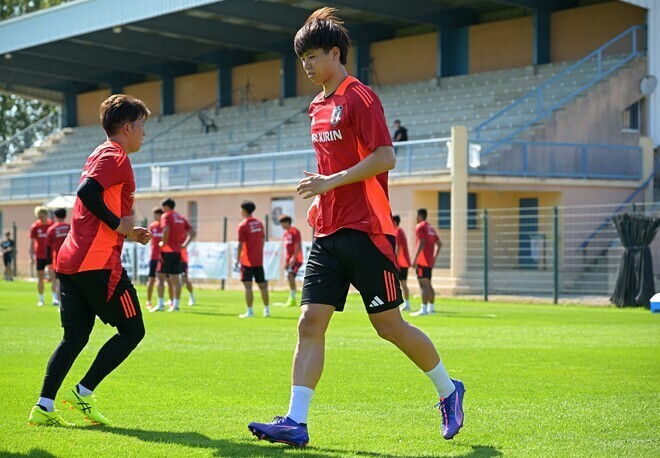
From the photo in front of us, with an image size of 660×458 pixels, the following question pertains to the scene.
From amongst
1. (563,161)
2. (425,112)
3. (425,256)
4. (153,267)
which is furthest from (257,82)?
(425,256)

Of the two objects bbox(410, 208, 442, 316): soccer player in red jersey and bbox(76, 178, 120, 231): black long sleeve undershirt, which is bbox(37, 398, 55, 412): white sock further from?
bbox(410, 208, 442, 316): soccer player in red jersey

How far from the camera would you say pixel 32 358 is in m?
12.0

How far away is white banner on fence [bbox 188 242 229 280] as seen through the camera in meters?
35.0

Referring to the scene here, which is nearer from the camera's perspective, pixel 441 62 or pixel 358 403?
pixel 358 403

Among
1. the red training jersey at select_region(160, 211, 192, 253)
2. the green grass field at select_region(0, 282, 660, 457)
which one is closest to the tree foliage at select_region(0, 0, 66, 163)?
the red training jersey at select_region(160, 211, 192, 253)

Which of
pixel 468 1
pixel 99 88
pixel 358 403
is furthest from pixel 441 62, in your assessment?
pixel 358 403

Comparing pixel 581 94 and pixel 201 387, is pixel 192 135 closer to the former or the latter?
pixel 581 94

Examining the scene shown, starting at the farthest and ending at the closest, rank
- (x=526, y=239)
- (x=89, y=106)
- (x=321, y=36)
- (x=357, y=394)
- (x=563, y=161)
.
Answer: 1. (x=89, y=106)
2. (x=563, y=161)
3. (x=526, y=239)
4. (x=357, y=394)
5. (x=321, y=36)

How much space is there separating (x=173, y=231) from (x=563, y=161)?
13459mm

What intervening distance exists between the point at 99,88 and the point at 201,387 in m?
51.5

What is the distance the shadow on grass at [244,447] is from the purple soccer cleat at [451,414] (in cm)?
18

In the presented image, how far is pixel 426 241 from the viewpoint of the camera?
21875 millimetres

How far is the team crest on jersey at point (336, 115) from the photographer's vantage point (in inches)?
266

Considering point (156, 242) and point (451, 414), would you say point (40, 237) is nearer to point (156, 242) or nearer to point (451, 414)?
point (156, 242)
